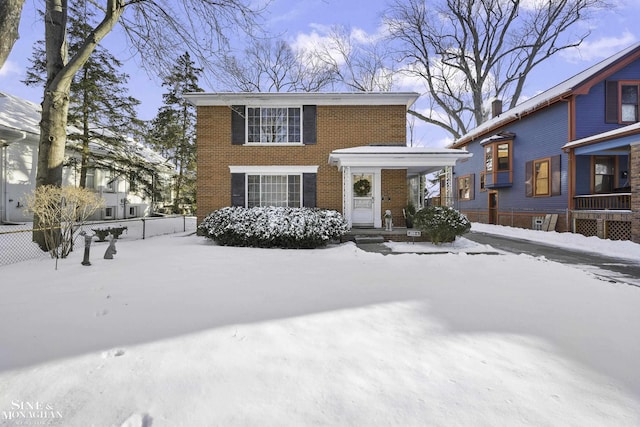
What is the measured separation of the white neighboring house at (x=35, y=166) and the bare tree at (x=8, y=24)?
1263cm

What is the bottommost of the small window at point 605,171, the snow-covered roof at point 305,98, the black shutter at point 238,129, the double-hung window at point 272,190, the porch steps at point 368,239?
the porch steps at point 368,239

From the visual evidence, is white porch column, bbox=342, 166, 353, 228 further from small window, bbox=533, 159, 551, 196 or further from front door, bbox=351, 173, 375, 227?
small window, bbox=533, 159, 551, 196

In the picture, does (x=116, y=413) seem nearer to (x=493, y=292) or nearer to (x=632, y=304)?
(x=493, y=292)

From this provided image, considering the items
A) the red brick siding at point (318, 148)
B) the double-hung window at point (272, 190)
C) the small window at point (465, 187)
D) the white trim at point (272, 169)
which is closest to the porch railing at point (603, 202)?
the red brick siding at point (318, 148)

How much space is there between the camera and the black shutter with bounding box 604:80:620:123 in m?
12.3

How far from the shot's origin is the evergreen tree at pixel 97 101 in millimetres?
14398

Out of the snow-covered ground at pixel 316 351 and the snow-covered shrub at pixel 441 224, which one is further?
the snow-covered shrub at pixel 441 224

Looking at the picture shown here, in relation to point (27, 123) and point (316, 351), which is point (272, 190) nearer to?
point (316, 351)

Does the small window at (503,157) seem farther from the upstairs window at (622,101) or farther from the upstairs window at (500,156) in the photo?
the upstairs window at (622,101)

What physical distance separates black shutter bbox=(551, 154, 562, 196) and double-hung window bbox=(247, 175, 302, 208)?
11.2 metres

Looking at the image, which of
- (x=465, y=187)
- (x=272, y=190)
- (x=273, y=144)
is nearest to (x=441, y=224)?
(x=272, y=190)

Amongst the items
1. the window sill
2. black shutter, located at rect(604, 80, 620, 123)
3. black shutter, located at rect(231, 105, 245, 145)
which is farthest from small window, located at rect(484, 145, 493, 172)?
black shutter, located at rect(231, 105, 245, 145)

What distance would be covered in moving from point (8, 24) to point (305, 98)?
9.09 m

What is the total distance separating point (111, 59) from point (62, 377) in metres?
18.2
